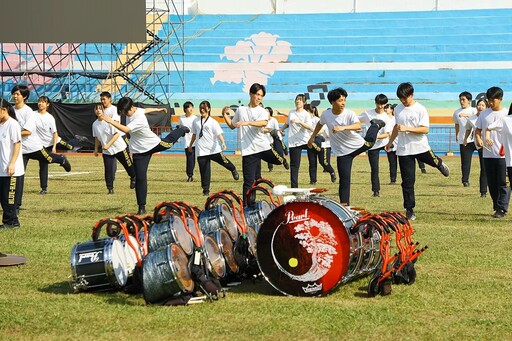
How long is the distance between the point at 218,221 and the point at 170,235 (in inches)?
34.1

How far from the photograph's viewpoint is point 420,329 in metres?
6.75

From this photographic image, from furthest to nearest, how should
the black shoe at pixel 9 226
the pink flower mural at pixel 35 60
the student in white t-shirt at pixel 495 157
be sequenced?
the pink flower mural at pixel 35 60
the student in white t-shirt at pixel 495 157
the black shoe at pixel 9 226

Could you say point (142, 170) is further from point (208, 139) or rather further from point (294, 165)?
point (294, 165)

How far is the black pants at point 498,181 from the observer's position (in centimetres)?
1473

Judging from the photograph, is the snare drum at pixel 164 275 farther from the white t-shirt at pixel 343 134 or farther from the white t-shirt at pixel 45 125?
the white t-shirt at pixel 45 125

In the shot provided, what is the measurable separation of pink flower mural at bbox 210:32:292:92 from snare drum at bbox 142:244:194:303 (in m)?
37.8

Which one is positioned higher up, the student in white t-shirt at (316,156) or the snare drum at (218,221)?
the student in white t-shirt at (316,156)

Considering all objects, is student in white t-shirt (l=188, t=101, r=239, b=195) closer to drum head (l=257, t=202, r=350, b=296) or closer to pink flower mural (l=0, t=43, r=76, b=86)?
drum head (l=257, t=202, r=350, b=296)

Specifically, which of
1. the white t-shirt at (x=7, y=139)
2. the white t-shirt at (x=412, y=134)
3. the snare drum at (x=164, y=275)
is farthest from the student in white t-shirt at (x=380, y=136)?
the snare drum at (x=164, y=275)

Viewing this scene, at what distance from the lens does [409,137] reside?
1461 cm

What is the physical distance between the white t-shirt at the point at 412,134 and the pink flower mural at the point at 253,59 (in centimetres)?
3061

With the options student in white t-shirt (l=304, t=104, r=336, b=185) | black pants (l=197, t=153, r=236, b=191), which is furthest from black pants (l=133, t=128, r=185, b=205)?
student in white t-shirt (l=304, t=104, r=336, b=185)

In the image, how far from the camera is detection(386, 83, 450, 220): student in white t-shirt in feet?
47.3

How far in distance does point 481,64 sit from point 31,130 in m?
30.6
